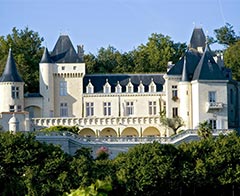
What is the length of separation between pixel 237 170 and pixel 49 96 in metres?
18.4

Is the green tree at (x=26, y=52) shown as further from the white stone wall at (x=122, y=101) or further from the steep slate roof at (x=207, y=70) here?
the steep slate roof at (x=207, y=70)

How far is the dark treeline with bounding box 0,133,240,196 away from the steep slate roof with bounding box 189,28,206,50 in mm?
15758

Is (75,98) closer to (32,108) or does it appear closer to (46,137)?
(32,108)

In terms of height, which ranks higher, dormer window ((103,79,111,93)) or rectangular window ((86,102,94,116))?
dormer window ((103,79,111,93))

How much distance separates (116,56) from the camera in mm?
63938

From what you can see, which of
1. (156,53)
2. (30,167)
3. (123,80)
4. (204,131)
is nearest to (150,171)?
(30,167)

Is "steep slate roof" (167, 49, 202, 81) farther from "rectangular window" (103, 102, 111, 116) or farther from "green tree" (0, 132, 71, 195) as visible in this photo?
"green tree" (0, 132, 71, 195)

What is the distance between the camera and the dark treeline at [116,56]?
54.6m

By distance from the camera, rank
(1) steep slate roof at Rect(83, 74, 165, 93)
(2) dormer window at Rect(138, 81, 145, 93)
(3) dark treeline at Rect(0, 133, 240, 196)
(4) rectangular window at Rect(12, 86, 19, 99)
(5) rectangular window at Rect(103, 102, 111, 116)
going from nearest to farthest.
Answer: (3) dark treeline at Rect(0, 133, 240, 196) → (4) rectangular window at Rect(12, 86, 19, 99) → (5) rectangular window at Rect(103, 102, 111, 116) → (2) dormer window at Rect(138, 81, 145, 93) → (1) steep slate roof at Rect(83, 74, 165, 93)

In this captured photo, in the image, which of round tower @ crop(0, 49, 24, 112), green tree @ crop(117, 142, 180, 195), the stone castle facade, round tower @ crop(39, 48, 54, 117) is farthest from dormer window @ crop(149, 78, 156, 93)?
green tree @ crop(117, 142, 180, 195)

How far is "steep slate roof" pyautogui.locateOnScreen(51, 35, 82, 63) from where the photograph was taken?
46.5 m

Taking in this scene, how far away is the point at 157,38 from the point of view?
205ft

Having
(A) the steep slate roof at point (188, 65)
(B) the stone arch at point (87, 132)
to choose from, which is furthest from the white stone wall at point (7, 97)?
(A) the steep slate roof at point (188, 65)

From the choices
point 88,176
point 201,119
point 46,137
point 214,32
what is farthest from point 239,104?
point 214,32
